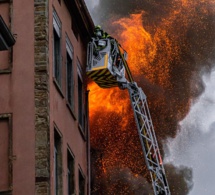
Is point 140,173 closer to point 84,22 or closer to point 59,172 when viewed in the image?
point 84,22

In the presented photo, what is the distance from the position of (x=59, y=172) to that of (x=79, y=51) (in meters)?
6.90

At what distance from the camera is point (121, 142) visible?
51375mm

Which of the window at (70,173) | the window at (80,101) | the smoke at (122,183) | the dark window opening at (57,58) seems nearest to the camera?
the dark window opening at (57,58)

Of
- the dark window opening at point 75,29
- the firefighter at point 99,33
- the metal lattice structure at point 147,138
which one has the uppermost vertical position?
the firefighter at point 99,33

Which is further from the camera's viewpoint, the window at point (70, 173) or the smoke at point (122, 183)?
the smoke at point (122, 183)

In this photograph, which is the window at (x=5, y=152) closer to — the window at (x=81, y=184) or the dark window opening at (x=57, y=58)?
the dark window opening at (x=57, y=58)

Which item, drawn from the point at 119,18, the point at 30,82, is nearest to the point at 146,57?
the point at 119,18

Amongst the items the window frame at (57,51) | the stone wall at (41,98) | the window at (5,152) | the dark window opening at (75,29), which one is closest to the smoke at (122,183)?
the dark window opening at (75,29)

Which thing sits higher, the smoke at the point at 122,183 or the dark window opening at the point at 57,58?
the dark window opening at the point at 57,58

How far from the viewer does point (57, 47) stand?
43.0m

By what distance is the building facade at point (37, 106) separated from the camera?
38906 mm

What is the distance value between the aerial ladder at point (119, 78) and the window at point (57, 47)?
143 inches

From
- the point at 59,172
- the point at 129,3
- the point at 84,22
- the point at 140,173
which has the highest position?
the point at 129,3

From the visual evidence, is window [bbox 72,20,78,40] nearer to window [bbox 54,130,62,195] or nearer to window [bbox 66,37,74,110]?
window [bbox 66,37,74,110]
